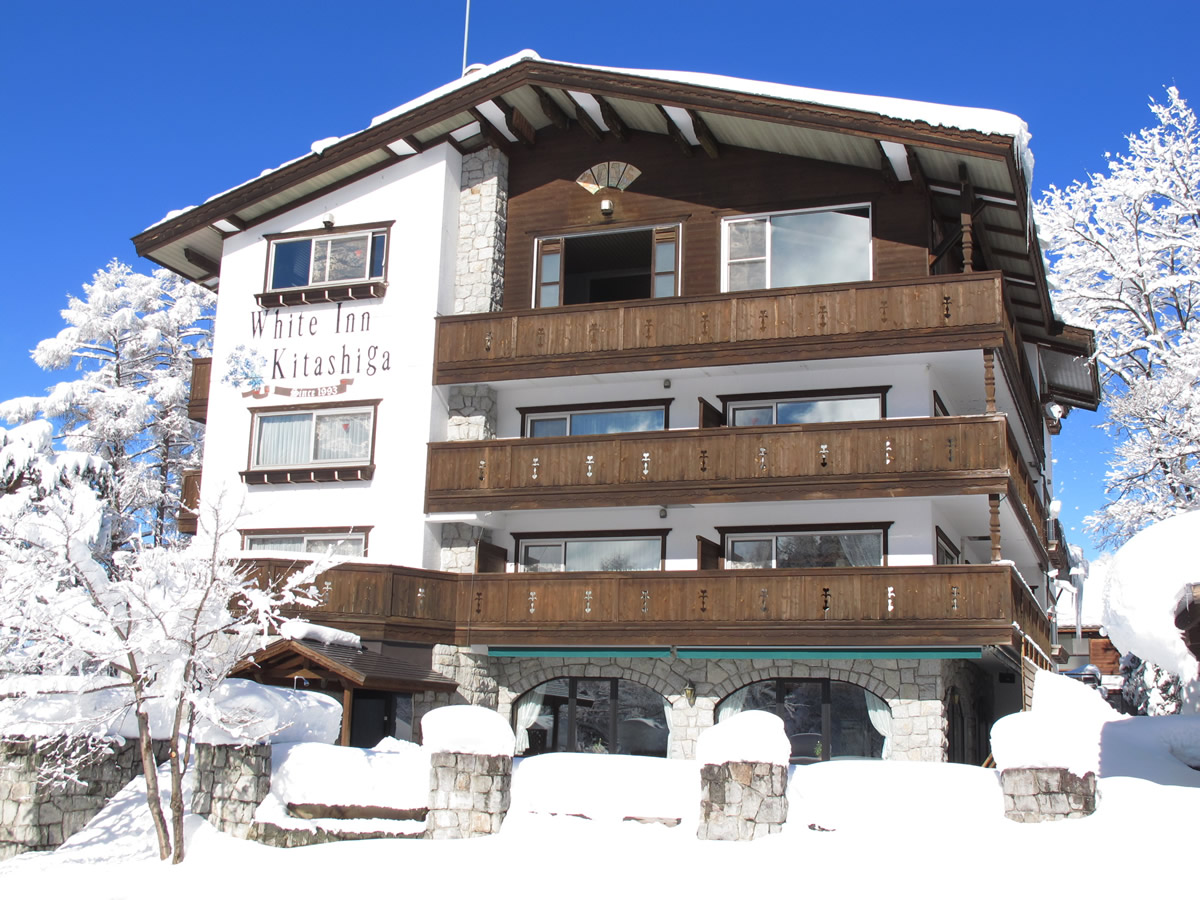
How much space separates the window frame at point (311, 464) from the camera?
24.0 meters

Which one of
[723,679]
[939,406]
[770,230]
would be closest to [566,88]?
[770,230]

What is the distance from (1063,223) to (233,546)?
22.4m

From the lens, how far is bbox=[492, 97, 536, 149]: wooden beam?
976 inches

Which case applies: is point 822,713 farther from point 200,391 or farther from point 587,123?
point 200,391

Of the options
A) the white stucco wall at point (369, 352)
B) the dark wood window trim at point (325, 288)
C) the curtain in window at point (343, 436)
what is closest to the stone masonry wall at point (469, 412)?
the white stucco wall at point (369, 352)

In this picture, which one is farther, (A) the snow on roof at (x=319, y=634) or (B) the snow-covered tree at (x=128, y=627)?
(A) the snow on roof at (x=319, y=634)

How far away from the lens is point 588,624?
861 inches

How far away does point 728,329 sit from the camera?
2225cm

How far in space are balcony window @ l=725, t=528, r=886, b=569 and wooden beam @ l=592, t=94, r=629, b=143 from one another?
8.05 metres

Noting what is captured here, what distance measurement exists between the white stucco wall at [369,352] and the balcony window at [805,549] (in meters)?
5.62

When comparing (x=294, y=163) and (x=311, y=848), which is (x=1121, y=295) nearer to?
(x=294, y=163)

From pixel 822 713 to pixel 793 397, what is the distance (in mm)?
5503

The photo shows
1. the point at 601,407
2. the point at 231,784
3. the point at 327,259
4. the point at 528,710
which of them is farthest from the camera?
the point at 327,259

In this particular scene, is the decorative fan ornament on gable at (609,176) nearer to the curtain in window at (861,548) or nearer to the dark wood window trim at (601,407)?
the dark wood window trim at (601,407)
